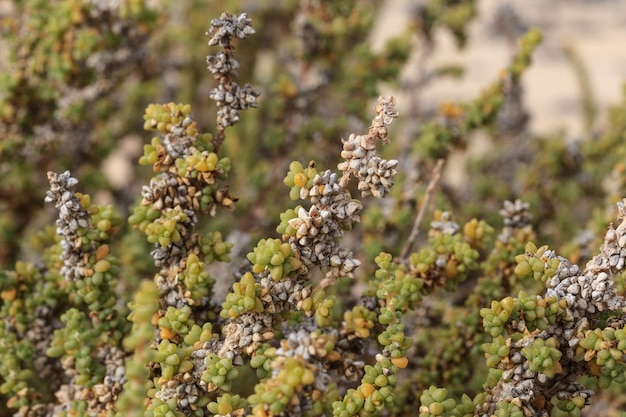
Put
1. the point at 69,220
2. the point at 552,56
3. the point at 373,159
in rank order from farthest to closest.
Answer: the point at 552,56
the point at 69,220
the point at 373,159

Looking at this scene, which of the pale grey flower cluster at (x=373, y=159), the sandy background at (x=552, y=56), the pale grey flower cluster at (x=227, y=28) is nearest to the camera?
the pale grey flower cluster at (x=373, y=159)

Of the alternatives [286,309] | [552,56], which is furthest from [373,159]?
[552,56]

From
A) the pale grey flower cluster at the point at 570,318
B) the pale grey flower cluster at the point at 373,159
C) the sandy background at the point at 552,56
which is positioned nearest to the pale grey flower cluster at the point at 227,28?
the pale grey flower cluster at the point at 373,159

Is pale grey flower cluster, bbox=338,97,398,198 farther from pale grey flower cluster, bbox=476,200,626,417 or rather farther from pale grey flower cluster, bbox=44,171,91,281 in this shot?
pale grey flower cluster, bbox=44,171,91,281

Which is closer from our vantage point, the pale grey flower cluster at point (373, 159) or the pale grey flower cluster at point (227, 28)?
the pale grey flower cluster at point (373, 159)

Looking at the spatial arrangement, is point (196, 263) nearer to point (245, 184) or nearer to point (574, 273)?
point (574, 273)

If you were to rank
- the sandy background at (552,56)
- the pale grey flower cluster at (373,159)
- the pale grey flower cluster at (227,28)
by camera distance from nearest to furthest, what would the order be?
the pale grey flower cluster at (373,159) → the pale grey flower cluster at (227,28) → the sandy background at (552,56)

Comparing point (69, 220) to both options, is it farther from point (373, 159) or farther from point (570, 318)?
point (570, 318)

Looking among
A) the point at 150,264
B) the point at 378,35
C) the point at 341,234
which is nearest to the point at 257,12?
the point at 150,264

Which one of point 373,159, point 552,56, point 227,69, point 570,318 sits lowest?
point 570,318

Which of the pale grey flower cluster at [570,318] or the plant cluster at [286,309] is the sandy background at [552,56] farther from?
the pale grey flower cluster at [570,318]

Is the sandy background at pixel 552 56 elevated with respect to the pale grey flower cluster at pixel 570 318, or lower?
elevated
